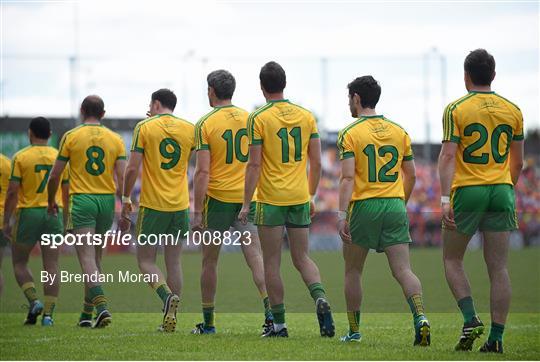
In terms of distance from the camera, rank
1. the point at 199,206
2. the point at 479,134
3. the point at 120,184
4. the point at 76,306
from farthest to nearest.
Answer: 1. the point at 76,306
2. the point at 120,184
3. the point at 199,206
4. the point at 479,134

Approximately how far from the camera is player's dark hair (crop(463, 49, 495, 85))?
8.70 meters

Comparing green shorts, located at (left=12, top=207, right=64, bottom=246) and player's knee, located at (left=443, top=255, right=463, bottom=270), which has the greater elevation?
green shorts, located at (left=12, top=207, right=64, bottom=246)

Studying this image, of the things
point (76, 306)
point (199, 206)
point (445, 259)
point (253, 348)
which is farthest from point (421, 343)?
point (76, 306)

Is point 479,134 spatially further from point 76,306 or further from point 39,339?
point 76,306

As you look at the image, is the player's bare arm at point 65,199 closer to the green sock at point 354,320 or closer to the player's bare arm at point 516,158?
the green sock at point 354,320

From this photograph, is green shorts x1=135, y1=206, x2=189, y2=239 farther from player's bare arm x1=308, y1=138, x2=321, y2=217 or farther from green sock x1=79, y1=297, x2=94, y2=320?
player's bare arm x1=308, y1=138, x2=321, y2=217

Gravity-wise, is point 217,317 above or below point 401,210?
below

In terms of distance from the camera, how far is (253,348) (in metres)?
8.89

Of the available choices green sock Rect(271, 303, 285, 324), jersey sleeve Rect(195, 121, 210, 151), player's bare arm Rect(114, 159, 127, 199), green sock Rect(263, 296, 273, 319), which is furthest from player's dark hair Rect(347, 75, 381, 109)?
player's bare arm Rect(114, 159, 127, 199)

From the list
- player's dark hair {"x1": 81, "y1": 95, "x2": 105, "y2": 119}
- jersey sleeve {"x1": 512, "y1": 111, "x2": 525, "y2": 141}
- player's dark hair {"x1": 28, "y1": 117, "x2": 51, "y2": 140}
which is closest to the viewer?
jersey sleeve {"x1": 512, "y1": 111, "x2": 525, "y2": 141}

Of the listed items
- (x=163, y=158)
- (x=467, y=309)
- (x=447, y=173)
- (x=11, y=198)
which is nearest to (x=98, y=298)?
(x=163, y=158)

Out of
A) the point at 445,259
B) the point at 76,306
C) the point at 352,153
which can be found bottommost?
the point at 76,306

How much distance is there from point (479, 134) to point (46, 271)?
19.4 ft

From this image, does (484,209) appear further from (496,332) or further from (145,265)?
(145,265)
